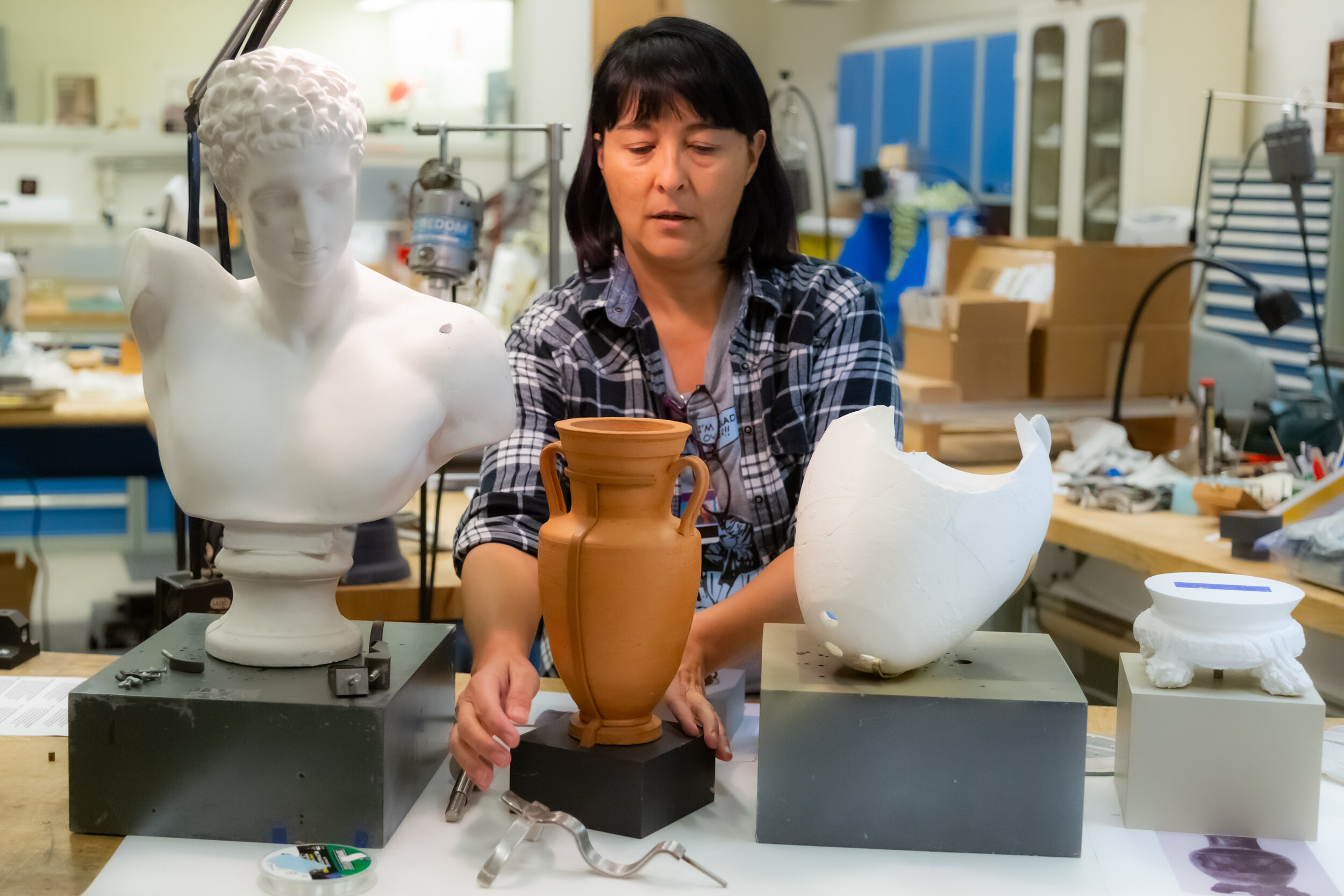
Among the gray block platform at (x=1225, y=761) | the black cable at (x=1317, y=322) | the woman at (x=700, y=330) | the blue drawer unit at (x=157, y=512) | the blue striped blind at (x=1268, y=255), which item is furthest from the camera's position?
the blue drawer unit at (x=157, y=512)

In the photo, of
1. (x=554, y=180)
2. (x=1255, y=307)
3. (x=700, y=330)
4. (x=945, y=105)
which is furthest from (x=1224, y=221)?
(x=700, y=330)

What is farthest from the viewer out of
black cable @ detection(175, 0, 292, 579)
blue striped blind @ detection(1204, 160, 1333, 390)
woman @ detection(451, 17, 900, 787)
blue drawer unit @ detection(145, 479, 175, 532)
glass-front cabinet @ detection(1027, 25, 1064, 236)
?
glass-front cabinet @ detection(1027, 25, 1064, 236)

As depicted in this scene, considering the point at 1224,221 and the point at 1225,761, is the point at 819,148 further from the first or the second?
the point at 1225,761

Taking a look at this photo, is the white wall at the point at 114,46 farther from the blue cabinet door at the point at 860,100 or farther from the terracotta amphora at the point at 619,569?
the terracotta amphora at the point at 619,569

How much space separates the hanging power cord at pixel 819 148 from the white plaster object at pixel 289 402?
343cm

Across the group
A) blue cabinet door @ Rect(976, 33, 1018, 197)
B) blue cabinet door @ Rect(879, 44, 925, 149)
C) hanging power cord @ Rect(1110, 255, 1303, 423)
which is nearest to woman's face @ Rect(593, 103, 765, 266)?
hanging power cord @ Rect(1110, 255, 1303, 423)

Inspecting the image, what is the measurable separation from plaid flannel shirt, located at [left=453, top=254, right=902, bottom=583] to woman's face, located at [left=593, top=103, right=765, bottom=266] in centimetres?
13

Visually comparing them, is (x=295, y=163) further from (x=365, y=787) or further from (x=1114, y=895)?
(x=1114, y=895)

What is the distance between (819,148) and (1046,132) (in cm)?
113

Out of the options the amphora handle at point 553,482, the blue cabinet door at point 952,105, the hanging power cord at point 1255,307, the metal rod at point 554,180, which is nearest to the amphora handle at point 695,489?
the amphora handle at point 553,482

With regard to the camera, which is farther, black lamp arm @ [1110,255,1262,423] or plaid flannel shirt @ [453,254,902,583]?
black lamp arm @ [1110,255,1262,423]

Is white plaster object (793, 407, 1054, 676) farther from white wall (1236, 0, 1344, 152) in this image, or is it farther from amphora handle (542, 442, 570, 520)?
white wall (1236, 0, 1344, 152)

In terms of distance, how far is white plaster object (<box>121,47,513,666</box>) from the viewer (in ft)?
3.59

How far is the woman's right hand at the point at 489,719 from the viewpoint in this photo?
110 cm
